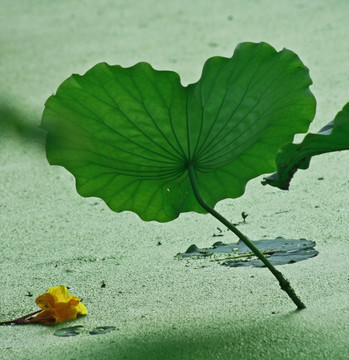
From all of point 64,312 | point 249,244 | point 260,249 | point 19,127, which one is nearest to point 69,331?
point 64,312

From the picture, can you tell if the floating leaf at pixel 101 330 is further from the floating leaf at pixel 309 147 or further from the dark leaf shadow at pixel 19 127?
the dark leaf shadow at pixel 19 127

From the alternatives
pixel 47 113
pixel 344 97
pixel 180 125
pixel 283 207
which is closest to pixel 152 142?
pixel 180 125

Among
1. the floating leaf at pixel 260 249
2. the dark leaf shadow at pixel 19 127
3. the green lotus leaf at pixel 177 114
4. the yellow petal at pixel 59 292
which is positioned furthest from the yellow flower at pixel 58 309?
the dark leaf shadow at pixel 19 127

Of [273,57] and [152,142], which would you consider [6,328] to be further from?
[273,57]

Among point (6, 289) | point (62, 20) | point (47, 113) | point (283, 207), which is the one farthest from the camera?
point (62, 20)

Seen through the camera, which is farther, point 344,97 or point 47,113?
point 344,97
